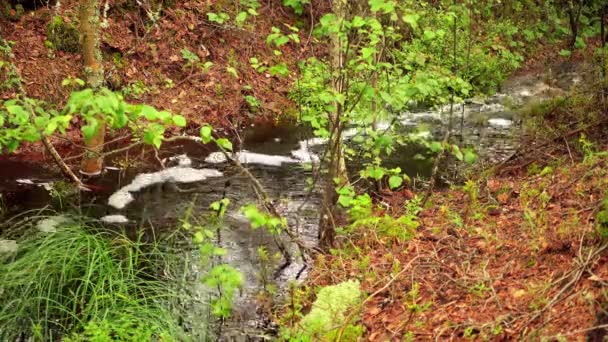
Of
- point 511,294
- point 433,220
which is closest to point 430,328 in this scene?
point 511,294

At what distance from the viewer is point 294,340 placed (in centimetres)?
477

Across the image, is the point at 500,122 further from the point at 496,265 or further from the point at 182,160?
the point at 496,265

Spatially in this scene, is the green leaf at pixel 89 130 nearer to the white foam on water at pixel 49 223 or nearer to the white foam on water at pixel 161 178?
the white foam on water at pixel 49 223

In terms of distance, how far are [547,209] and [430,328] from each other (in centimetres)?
244

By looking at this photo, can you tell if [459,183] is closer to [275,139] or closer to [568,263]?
[275,139]

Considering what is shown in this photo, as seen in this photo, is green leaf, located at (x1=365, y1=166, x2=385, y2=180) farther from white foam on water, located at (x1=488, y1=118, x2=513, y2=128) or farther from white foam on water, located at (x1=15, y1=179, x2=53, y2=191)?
white foam on water, located at (x1=488, y1=118, x2=513, y2=128)

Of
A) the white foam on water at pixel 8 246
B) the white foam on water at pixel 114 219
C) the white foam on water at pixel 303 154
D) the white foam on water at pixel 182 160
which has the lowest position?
the white foam on water at pixel 303 154

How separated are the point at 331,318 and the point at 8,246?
11.9 feet

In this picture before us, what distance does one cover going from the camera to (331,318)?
4809 mm

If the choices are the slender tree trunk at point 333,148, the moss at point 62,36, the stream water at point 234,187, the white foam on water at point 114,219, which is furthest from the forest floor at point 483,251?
the white foam on water at point 114,219

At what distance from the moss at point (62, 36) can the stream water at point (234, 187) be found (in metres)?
3.21

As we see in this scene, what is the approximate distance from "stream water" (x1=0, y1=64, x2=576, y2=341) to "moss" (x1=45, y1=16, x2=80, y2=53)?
3210 mm

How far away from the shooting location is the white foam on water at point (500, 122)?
41.9 ft

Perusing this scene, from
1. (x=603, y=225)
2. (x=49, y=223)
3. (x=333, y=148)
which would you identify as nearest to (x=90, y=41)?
(x=49, y=223)
